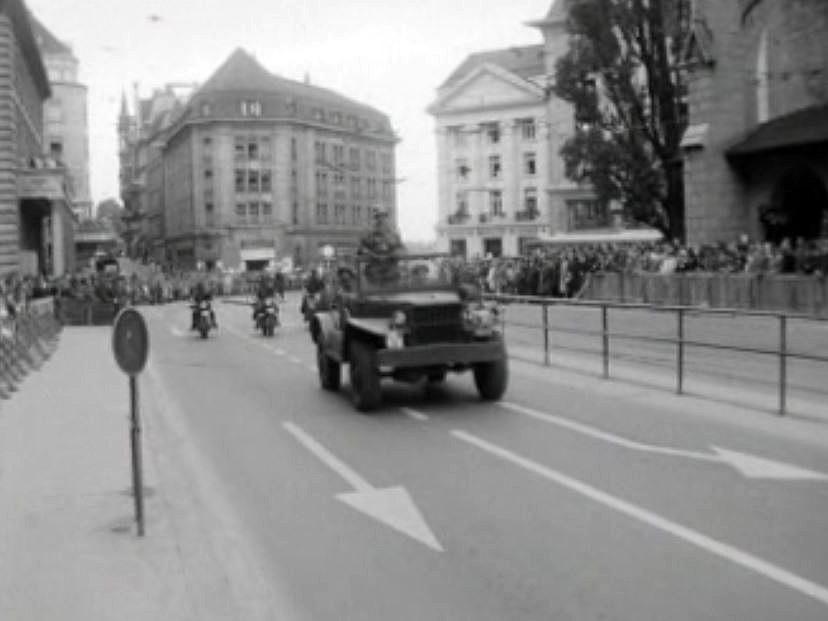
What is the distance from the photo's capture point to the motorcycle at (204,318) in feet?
97.0

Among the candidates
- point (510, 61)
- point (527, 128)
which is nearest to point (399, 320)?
point (527, 128)

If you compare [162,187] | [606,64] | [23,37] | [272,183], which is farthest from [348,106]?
[606,64]

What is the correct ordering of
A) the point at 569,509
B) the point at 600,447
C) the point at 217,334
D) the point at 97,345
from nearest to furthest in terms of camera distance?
the point at 569,509
the point at 600,447
the point at 97,345
the point at 217,334

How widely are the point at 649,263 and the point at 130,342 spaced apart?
1015 inches

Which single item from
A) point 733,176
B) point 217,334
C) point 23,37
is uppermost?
point 23,37

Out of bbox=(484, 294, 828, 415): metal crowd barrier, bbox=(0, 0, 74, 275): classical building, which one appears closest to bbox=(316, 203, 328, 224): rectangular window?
bbox=(0, 0, 74, 275): classical building

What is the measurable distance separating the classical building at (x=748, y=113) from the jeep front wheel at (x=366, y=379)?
24.1m

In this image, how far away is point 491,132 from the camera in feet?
296

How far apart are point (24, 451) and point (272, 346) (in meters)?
14.1

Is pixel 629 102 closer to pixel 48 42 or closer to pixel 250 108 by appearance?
pixel 250 108

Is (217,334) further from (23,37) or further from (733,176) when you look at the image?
(23,37)

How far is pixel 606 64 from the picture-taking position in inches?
1458

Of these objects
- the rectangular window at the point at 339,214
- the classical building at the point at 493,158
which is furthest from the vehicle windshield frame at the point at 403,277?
the rectangular window at the point at 339,214

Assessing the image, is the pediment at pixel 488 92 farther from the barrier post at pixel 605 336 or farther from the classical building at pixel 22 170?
the barrier post at pixel 605 336
